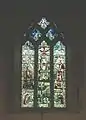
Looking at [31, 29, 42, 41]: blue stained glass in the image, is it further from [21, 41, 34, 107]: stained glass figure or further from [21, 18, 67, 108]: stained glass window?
[21, 41, 34, 107]: stained glass figure

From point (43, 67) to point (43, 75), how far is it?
17 centimetres

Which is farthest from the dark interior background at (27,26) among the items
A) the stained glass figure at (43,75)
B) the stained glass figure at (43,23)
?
the stained glass figure at (43,75)

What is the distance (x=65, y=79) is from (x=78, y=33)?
0.98 metres

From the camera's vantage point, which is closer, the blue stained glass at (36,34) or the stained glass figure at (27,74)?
the stained glass figure at (27,74)

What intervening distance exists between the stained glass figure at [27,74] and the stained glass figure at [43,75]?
5.9 inches

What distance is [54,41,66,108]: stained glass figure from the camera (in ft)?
31.8

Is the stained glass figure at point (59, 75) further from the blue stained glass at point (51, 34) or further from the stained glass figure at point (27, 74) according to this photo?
the stained glass figure at point (27, 74)

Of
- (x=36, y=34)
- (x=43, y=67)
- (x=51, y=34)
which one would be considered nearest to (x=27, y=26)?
(x=36, y=34)

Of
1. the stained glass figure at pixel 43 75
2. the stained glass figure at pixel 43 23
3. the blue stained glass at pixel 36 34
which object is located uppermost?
the stained glass figure at pixel 43 23

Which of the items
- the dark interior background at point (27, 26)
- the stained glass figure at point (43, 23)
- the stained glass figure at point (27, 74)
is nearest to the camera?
the dark interior background at point (27, 26)

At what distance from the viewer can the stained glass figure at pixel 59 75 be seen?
9680 millimetres

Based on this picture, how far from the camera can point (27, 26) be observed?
31.8 feet

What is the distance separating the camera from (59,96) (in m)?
9.73

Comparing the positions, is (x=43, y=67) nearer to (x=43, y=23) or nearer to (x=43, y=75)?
(x=43, y=75)
